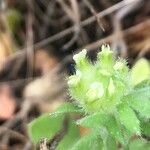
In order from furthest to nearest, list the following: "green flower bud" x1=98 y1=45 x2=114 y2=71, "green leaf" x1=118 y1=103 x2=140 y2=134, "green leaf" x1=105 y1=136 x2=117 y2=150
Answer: "green leaf" x1=105 y1=136 x2=117 y2=150 < "green flower bud" x1=98 y1=45 x2=114 y2=71 < "green leaf" x1=118 y1=103 x2=140 y2=134

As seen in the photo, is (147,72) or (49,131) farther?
(147,72)

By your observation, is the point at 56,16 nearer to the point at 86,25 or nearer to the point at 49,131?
the point at 86,25

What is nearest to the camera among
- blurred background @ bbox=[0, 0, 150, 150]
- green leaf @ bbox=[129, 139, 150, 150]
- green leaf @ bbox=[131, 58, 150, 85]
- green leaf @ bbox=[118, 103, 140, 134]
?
green leaf @ bbox=[118, 103, 140, 134]

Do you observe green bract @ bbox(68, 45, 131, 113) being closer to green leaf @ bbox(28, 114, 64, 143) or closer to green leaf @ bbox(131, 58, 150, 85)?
green leaf @ bbox(28, 114, 64, 143)

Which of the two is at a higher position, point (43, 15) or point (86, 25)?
point (43, 15)

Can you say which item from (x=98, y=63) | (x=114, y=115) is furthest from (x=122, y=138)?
(x=98, y=63)

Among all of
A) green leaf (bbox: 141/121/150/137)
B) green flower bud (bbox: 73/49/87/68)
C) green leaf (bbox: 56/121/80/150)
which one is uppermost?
green flower bud (bbox: 73/49/87/68)

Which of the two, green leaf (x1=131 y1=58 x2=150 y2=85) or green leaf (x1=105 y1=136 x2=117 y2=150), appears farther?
green leaf (x1=131 y1=58 x2=150 y2=85)

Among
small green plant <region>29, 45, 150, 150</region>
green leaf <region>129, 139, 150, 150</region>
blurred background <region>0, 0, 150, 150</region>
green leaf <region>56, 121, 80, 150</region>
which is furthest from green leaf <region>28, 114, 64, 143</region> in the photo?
blurred background <region>0, 0, 150, 150</region>
